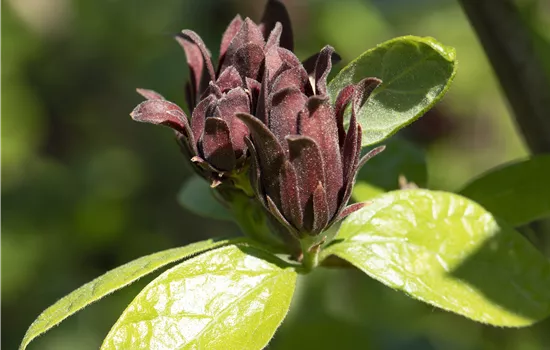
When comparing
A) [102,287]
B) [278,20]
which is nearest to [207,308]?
[102,287]

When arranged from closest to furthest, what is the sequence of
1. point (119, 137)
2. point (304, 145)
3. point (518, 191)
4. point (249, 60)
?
point (304, 145) < point (249, 60) < point (518, 191) < point (119, 137)

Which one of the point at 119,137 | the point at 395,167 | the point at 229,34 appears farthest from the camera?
the point at 119,137

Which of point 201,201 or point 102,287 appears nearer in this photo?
point 102,287

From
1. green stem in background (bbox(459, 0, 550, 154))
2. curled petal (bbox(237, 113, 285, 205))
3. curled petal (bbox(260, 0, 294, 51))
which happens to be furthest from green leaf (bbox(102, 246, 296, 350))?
green stem in background (bbox(459, 0, 550, 154))

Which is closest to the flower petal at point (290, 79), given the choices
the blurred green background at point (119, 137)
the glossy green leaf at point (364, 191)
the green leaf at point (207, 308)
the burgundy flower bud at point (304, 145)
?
the burgundy flower bud at point (304, 145)

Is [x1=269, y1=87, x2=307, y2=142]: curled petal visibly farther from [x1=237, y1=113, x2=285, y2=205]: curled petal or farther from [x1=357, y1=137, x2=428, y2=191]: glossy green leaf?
[x1=357, y1=137, x2=428, y2=191]: glossy green leaf

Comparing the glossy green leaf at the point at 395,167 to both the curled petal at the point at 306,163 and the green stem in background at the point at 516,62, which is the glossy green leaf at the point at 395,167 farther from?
the curled petal at the point at 306,163

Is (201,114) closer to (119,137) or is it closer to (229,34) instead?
(229,34)
